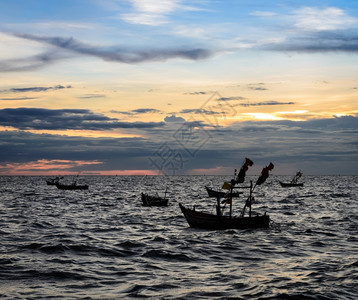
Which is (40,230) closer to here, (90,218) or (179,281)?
(90,218)

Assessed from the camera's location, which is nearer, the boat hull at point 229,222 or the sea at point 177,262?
the sea at point 177,262

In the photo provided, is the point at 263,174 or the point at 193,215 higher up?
the point at 263,174

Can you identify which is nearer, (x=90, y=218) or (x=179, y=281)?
(x=179, y=281)

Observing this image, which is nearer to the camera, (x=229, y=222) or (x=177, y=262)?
(x=177, y=262)

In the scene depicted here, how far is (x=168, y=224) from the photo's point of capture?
4134 centimetres

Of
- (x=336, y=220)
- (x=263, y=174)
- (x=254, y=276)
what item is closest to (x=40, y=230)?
(x=263, y=174)

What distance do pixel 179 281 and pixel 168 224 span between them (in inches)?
880

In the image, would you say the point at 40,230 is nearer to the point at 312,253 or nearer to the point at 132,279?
the point at 132,279

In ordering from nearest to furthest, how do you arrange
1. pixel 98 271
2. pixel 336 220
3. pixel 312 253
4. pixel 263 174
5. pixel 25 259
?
pixel 98 271, pixel 25 259, pixel 312 253, pixel 263 174, pixel 336 220

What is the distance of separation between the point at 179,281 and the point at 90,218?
29273 mm

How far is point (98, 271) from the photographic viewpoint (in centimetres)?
2102

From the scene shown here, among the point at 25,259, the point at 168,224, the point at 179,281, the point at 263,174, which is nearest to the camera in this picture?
the point at 179,281

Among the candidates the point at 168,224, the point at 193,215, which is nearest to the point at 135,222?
the point at 168,224

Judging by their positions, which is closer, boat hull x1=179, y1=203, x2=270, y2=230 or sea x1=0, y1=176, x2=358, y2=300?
sea x1=0, y1=176, x2=358, y2=300
